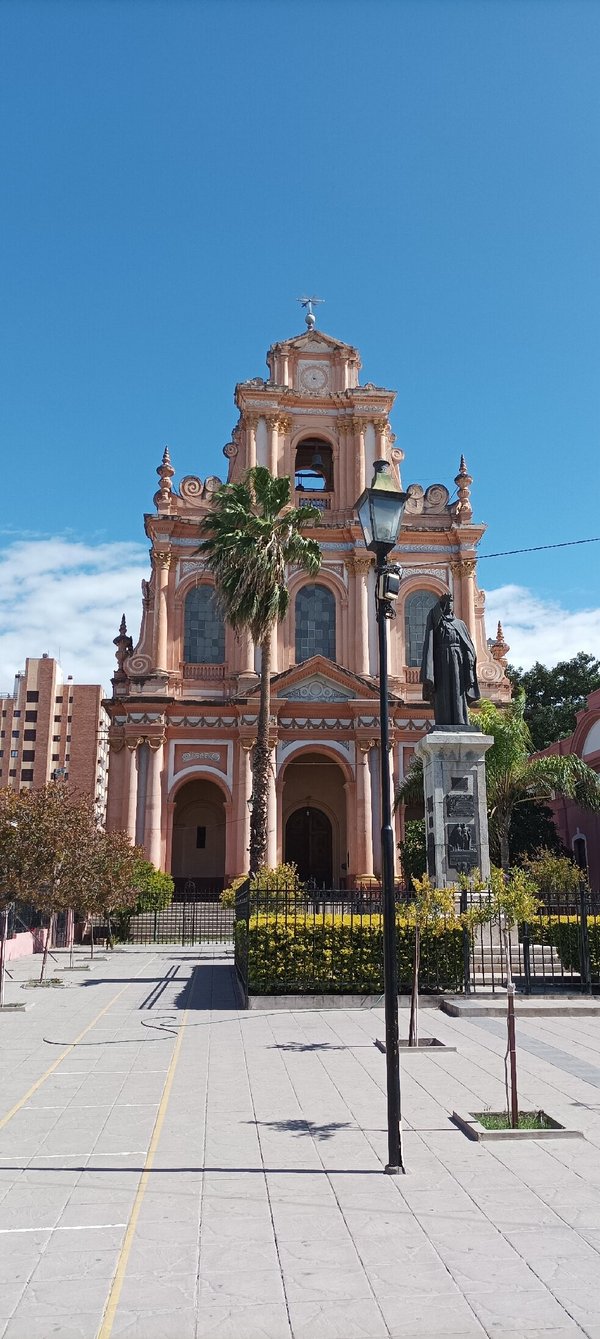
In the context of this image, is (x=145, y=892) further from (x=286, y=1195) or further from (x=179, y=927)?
(x=286, y=1195)

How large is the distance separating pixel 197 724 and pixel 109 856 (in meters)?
12.2

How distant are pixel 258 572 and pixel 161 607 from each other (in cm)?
1173

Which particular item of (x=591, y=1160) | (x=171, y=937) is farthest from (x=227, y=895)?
(x=591, y=1160)

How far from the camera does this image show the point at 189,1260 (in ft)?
17.7

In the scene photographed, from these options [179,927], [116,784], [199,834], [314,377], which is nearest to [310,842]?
[199,834]

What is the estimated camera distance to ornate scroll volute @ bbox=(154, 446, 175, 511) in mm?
38688

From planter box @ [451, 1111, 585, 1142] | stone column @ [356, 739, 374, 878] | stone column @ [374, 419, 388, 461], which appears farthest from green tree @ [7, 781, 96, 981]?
stone column @ [374, 419, 388, 461]

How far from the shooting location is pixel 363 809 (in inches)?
1438

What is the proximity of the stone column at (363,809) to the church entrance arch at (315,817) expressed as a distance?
2652 mm

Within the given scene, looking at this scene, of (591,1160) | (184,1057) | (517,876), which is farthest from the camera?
(184,1057)

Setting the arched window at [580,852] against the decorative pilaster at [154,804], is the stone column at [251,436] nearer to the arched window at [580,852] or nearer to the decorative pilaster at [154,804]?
the decorative pilaster at [154,804]

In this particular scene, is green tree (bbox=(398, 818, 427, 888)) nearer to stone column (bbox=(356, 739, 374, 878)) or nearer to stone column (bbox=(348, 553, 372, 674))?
stone column (bbox=(356, 739, 374, 878))

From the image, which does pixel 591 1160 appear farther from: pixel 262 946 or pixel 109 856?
pixel 109 856

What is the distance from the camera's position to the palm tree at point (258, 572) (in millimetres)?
26828
